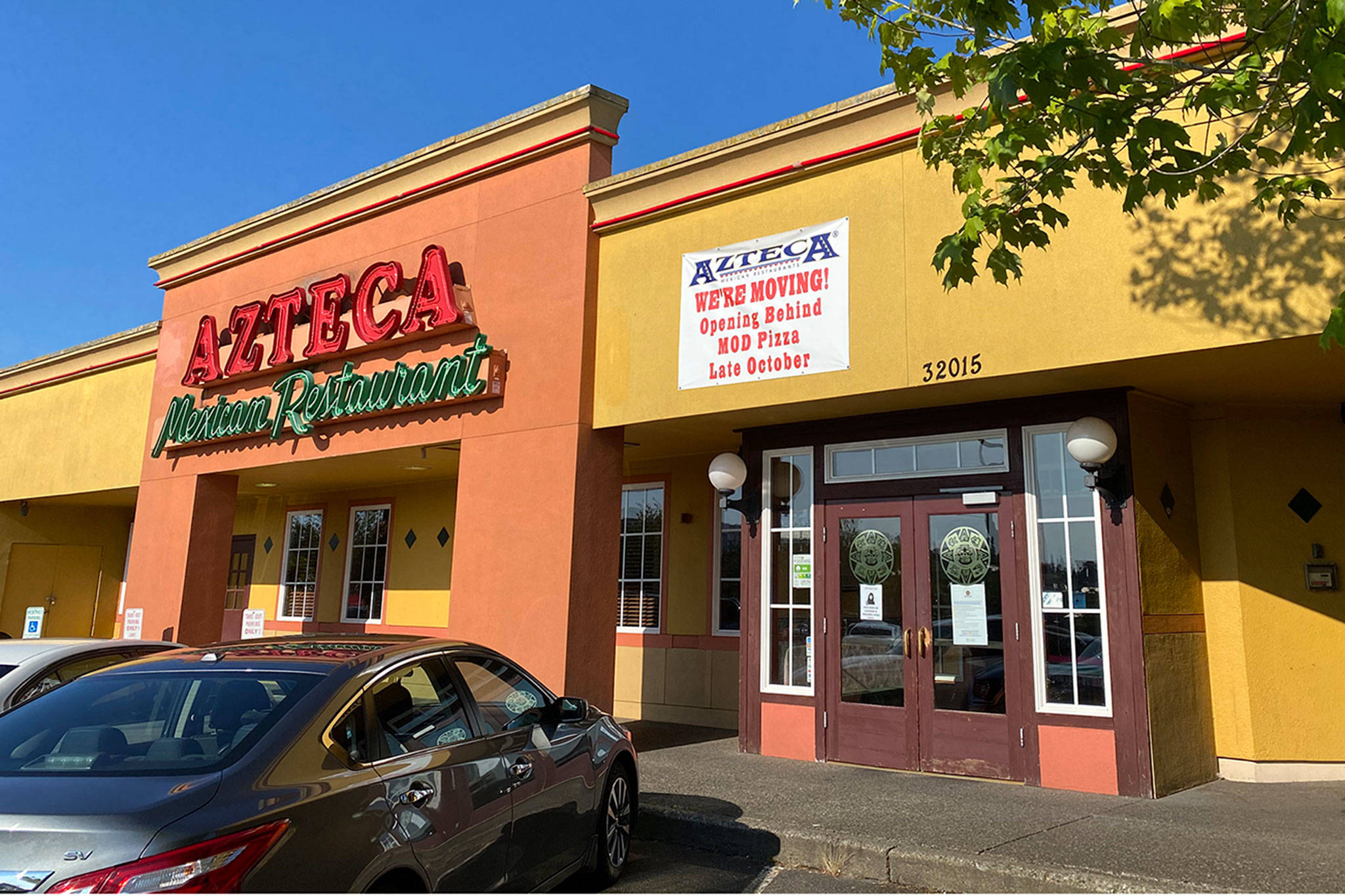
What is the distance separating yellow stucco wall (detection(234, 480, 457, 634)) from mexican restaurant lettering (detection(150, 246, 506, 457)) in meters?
2.44

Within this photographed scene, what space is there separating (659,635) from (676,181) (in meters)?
5.43

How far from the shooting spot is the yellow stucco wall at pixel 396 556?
1415cm

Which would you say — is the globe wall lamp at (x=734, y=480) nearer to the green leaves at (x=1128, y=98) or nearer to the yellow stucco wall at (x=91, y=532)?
the green leaves at (x=1128, y=98)

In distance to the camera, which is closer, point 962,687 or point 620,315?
point 962,687

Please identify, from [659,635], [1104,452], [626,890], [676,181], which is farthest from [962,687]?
[676,181]

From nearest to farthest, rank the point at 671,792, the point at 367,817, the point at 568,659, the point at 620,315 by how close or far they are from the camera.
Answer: the point at 367,817
the point at 671,792
the point at 568,659
the point at 620,315

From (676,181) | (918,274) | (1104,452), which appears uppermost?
(676,181)

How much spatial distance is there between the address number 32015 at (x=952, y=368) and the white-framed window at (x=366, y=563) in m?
9.77

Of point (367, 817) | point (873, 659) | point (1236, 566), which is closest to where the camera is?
point (367, 817)

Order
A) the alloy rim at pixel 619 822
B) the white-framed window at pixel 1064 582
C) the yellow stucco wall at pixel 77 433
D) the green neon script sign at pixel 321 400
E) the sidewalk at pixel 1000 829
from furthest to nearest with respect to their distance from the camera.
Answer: the yellow stucco wall at pixel 77 433
the green neon script sign at pixel 321 400
the white-framed window at pixel 1064 582
the alloy rim at pixel 619 822
the sidewalk at pixel 1000 829

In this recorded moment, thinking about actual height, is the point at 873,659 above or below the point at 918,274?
below

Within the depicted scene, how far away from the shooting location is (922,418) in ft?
28.7

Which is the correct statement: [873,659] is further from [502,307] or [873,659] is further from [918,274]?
[502,307]

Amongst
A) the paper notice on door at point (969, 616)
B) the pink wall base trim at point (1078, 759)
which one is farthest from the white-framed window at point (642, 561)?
the pink wall base trim at point (1078, 759)
